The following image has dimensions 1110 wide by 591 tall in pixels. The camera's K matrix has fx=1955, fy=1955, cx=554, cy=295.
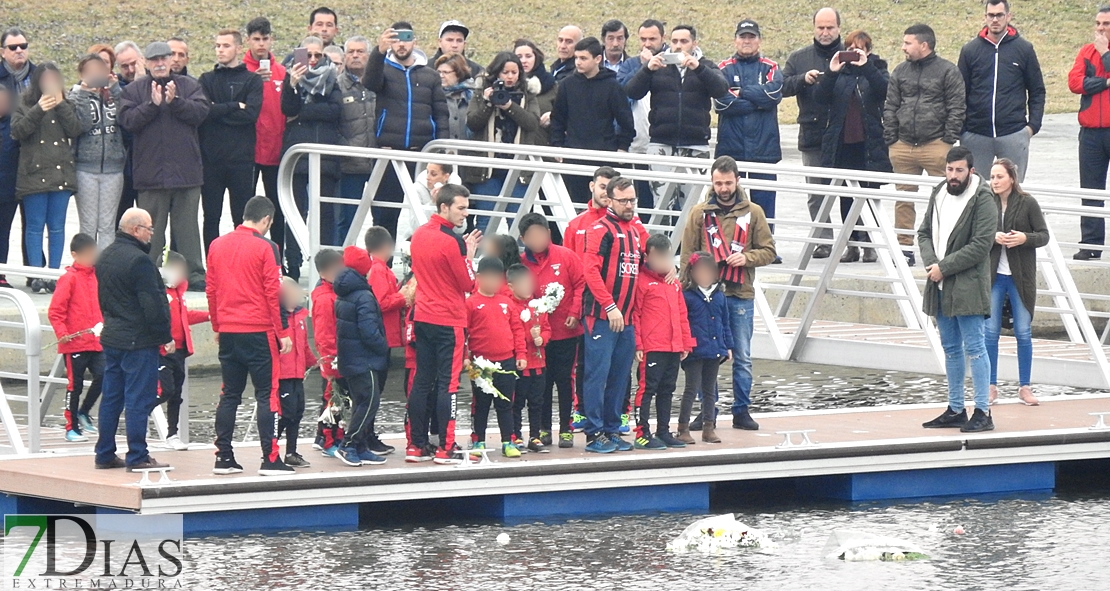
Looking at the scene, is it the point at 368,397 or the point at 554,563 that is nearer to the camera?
→ the point at 554,563

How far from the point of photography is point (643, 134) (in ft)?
54.6

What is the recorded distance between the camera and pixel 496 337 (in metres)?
10.7

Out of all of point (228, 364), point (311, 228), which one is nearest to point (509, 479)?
point (228, 364)

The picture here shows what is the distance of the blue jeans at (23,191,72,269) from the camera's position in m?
15.6

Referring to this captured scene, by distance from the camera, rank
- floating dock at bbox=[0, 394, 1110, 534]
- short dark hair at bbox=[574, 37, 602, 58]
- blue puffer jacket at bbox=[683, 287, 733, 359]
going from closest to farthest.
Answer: floating dock at bbox=[0, 394, 1110, 534] → blue puffer jacket at bbox=[683, 287, 733, 359] → short dark hair at bbox=[574, 37, 602, 58]

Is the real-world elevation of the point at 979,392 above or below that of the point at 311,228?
below

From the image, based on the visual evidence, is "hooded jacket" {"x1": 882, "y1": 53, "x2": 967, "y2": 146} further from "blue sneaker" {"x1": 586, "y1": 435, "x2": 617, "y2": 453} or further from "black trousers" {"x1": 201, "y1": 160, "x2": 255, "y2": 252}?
"blue sneaker" {"x1": 586, "y1": 435, "x2": 617, "y2": 453}

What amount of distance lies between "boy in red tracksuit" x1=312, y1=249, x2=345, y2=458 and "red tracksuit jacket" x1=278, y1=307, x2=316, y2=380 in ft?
0.24

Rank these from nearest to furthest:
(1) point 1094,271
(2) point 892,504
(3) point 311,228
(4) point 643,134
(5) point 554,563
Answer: (5) point 554,563 < (2) point 892,504 < (3) point 311,228 < (4) point 643,134 < (1) point 1094,271

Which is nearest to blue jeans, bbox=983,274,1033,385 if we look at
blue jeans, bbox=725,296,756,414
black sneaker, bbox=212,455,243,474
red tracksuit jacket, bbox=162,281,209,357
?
blue jeans, bbox=725,296,756,414

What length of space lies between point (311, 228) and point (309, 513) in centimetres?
555

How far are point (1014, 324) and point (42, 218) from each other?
307 inches

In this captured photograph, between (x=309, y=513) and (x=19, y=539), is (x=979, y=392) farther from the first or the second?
(x=19, y=539)

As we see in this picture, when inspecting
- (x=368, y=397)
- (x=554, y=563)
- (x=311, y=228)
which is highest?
(x=311, y=228)
